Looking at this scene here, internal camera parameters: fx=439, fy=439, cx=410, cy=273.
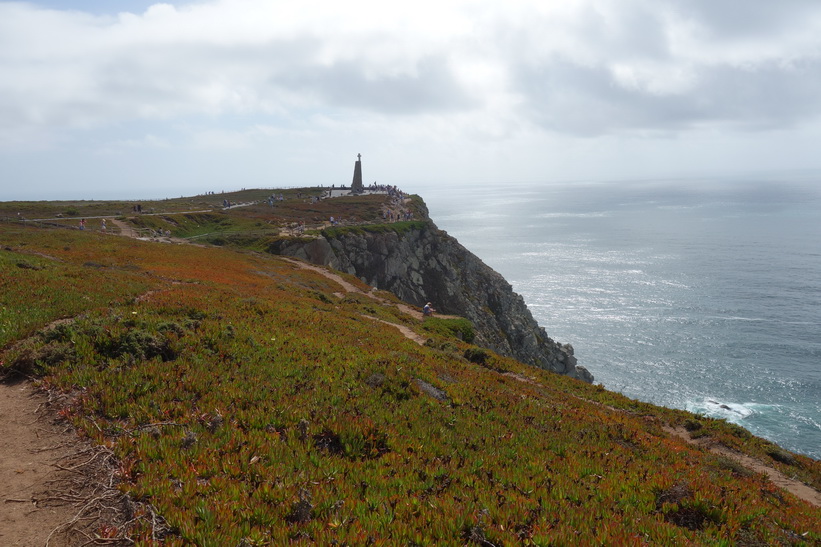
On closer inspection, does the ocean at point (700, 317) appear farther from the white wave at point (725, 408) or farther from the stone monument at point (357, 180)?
the stone monument at point (357, 180)

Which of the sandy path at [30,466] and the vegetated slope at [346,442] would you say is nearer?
the sandy path at [30,466]

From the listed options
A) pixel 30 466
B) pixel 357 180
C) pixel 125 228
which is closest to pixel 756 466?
pixel 30 466

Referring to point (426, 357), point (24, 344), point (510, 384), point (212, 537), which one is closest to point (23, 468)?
point (212, 537)

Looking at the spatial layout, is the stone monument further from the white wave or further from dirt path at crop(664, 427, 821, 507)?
dirt path at crop(664, 427, 821, 507)

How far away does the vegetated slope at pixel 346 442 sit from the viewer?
6672 mm

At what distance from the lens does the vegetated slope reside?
6672 millimetres

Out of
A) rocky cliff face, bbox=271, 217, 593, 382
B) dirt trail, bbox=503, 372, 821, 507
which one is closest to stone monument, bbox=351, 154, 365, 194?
rocky cliff face, bbox=271, 217, 593, 382

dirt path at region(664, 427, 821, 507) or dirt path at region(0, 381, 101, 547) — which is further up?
dirt path at region(0, 381, 101, 547)

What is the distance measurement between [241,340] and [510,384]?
11087mm

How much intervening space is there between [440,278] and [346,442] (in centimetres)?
6421

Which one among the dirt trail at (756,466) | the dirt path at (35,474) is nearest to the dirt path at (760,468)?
the dirt trail at (756,466)

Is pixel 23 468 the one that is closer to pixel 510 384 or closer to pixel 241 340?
pixel 241 340

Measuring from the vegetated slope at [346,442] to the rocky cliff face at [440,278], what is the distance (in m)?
41.1

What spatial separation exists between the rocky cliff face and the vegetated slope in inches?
1619
